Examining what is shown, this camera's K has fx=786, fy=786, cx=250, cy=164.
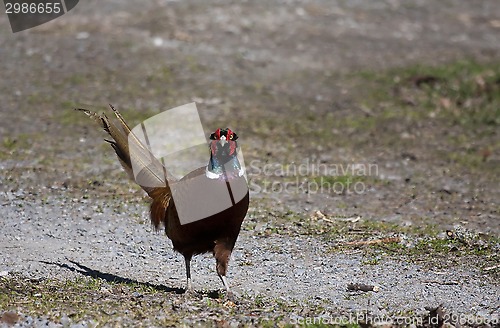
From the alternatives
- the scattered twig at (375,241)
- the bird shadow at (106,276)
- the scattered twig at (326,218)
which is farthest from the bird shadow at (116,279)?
the scattered twig at (326,218)

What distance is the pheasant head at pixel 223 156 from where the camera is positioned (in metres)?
5.32

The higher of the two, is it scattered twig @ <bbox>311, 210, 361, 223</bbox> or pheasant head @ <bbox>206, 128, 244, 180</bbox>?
pheasant head @ <bbox>206, 128, 244, 180</bbox>

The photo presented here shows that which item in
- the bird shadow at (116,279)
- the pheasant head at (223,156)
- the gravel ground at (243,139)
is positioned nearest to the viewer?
the pheasant head at (223,156)

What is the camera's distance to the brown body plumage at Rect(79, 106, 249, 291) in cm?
536

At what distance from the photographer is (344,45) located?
13859 millimetres

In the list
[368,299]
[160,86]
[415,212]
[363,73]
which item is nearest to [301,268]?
[368,299]

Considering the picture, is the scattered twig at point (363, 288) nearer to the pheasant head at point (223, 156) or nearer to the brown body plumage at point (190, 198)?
the brown body plumage at point (190, 198)

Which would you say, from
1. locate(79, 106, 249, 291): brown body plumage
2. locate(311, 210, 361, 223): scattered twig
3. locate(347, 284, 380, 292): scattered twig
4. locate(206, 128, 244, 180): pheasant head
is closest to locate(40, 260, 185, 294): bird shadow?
locate(79, 106, 249, 291): brown body plumage

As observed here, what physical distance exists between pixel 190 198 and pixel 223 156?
1.29 ft

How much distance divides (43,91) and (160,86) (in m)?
1.71

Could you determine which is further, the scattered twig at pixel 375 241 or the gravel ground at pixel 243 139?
the scattered twig at pixel 375 241

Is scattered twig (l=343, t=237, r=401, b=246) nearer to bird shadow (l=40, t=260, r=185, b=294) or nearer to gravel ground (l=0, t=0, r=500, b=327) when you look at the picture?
gravel ground (l=0, t=0, r=500, b=327)

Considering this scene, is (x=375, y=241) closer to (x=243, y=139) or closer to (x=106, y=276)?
(x=106, y=276)

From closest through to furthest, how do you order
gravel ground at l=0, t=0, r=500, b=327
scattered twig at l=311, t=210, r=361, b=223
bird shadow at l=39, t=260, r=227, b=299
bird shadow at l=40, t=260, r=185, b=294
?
bird shadow at l=39, t=260, r=227, b=299 → bird shadow at l=40, t=260, r=185, b=294 → gravel ground at l=0, t=0, r=500, b=327 → scattered twig at l=311, t=210, r=361, b=223
